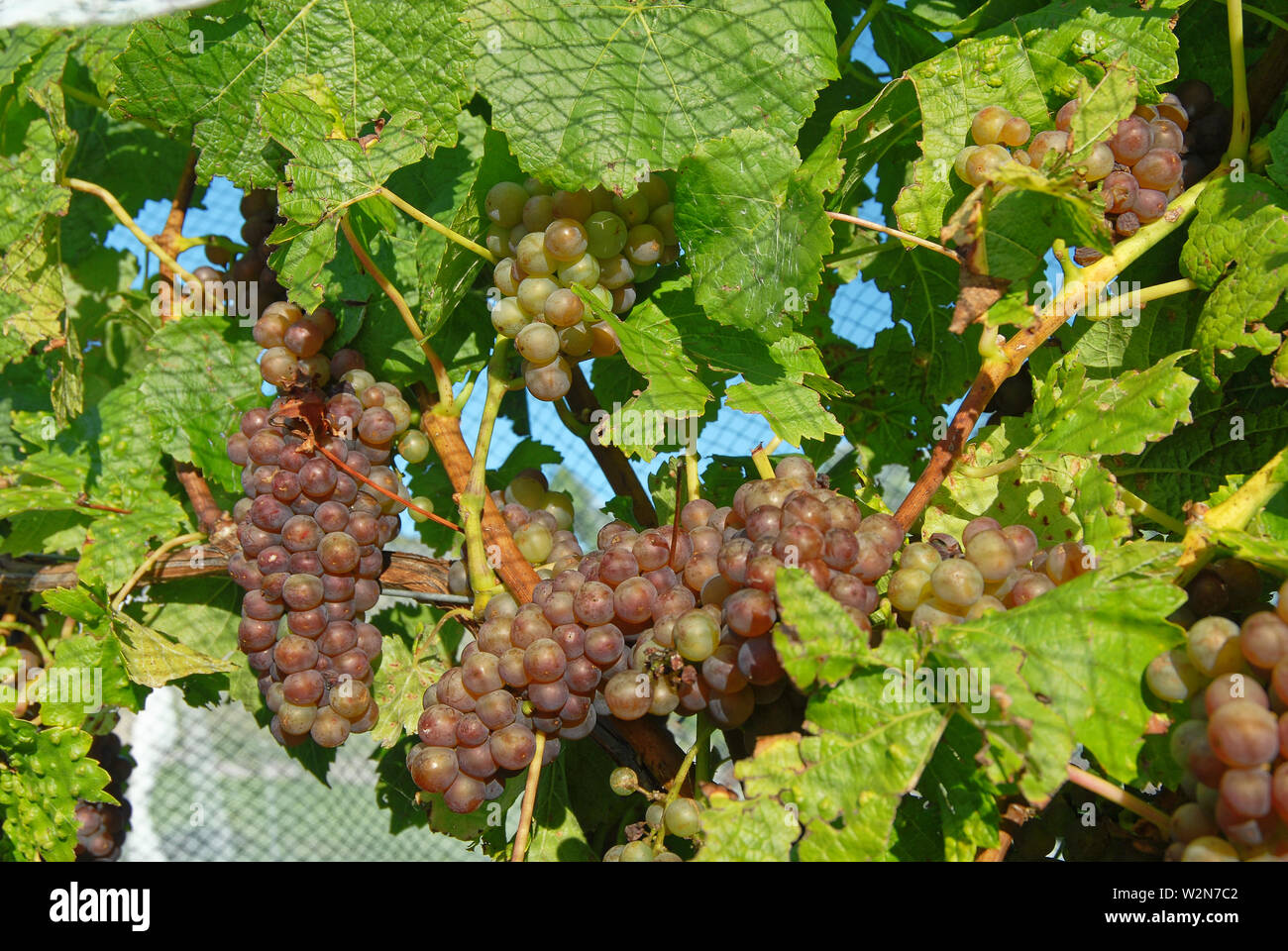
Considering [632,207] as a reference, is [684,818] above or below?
below

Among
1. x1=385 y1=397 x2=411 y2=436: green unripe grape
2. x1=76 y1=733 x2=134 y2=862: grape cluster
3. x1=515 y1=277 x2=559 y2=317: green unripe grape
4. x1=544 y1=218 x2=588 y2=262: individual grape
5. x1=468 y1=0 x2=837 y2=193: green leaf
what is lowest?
x1=76 y1=733 x2=134 y2=862: grape cluster

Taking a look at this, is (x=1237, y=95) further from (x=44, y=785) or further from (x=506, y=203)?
(x=44, y=785)

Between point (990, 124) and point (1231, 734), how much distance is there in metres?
0.69

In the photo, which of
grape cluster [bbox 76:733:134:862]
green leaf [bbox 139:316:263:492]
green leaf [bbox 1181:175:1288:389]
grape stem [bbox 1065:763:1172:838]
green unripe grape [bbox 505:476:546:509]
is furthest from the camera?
grape cluster [bbox 76:733:134:862]

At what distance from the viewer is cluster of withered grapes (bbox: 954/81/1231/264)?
1058 mm

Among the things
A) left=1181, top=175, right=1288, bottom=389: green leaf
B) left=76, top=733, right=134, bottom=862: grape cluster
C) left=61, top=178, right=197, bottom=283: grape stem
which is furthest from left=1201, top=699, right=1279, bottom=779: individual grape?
left=76, top=733, right=134, bottom=862: grape cluster

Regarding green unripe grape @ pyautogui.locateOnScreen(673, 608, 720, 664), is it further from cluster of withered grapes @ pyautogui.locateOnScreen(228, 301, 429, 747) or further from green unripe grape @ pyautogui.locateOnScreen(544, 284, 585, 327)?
cluster of withered grapes @ pyautogui.locateOnScreen(228, 301, 429, 747)

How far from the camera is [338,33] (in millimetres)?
1357

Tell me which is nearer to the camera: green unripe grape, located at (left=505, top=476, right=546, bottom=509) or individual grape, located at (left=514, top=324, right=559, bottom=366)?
individual grape, located at (left=514, top=324, right=559, bottom=366)

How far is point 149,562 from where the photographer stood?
1513mm

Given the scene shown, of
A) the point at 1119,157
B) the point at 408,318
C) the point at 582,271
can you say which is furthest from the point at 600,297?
the point at 1119,157

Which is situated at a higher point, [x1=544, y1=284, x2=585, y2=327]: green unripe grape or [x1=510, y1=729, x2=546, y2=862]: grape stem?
[x1=544, y1=284, x2=585, y2=327]: green unripe grape

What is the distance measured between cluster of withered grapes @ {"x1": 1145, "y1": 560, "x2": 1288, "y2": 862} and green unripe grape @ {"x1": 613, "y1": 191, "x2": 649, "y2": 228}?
78 cm
